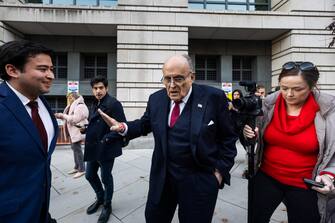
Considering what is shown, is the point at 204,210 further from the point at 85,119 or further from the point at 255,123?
the point at 85,119

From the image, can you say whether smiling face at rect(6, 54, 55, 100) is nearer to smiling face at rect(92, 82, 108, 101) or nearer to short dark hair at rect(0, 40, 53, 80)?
short dark hair at rect(0, 40, 53, 80)

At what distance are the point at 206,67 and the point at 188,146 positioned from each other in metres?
12.4

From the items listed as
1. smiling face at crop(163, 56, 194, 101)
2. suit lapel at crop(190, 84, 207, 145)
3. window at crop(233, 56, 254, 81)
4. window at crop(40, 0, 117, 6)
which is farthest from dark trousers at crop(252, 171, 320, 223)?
window at crop(40, 0, 117, 6)

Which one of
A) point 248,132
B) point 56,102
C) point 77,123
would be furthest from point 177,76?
point 56,102

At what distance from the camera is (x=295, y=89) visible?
7.26ft

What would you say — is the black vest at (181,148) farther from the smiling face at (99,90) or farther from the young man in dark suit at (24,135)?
the smiling face at (99,90)

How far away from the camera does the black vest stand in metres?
2.20

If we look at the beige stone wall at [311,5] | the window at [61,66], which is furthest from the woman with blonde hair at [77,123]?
the beige stone wall at [311,5]

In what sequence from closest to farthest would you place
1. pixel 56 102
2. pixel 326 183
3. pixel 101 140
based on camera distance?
pixel 326 183
pixel 101 140
pixel 56 102

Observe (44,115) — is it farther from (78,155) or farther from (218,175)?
(78,155)

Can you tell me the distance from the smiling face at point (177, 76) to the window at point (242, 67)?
41.3 feet

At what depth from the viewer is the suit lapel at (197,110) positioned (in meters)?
2.15

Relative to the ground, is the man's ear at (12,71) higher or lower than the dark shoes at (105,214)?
higher

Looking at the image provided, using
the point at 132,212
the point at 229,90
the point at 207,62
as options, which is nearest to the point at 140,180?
the point at 132,212
